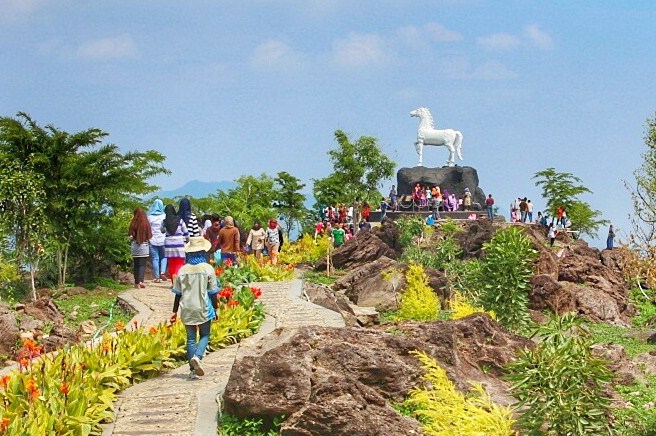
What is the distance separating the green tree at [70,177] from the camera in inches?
891

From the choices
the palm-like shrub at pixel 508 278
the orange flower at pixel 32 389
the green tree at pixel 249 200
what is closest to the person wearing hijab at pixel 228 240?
the palm-like shrub at pixel 508 278

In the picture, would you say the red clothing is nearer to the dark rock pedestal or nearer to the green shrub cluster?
the green shrub cluster

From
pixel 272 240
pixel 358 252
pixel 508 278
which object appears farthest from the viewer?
pixel 358 252

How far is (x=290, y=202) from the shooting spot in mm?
62188

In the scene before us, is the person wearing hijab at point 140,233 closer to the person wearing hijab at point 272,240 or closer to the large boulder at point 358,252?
the person wearing hijab at point 272,240

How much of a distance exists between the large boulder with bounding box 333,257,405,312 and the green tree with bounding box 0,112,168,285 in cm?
633

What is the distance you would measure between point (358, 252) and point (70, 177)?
11.2 m

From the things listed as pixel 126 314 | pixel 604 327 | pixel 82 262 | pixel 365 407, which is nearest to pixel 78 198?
pixel 82 262

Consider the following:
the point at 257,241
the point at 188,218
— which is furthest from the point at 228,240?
the point at 257,241

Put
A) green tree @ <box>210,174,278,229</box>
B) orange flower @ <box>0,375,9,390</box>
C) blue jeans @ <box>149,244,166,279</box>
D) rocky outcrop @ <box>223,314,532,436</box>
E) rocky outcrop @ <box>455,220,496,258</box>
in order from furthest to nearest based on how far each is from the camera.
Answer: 1. green tree @ <box>210,174,278,229</box>
2. rocky outcrop @ <box>455,220,496,258</box>
3. blue jeans @ <box>149,244,166,279</box>
4. orange flower @ <box>0,375,9,390</box>
5. rocky outcrop @ <box>223,314,532,436</box>

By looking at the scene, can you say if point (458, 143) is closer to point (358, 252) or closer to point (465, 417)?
point (358, 252)

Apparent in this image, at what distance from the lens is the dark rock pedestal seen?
184 ft

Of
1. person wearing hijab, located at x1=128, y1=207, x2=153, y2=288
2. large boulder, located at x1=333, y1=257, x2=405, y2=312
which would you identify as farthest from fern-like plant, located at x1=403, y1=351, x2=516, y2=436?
person wearing hijab, located at x1=128, y1=207, x2=153, y2=288

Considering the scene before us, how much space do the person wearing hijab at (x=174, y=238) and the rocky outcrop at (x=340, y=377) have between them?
32.8 feet
